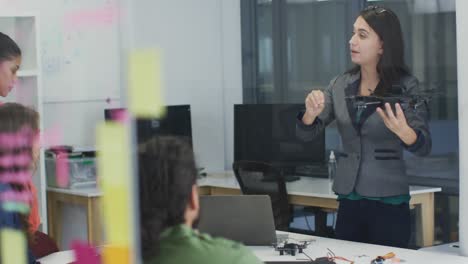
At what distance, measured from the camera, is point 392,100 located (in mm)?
2846

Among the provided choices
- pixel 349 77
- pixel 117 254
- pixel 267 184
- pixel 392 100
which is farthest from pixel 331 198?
pixel 117 254

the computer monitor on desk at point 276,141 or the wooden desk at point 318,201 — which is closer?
the wooden desk at point 318,201

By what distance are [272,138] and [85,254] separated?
11.8ft

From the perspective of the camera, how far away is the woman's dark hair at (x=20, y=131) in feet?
5.41

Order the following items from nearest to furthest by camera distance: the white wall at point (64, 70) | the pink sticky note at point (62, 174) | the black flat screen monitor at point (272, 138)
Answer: the pink sticky note at point (62, 174) < the white wall at point (64, 70) < the black flat screen monitor at point (272, 138)

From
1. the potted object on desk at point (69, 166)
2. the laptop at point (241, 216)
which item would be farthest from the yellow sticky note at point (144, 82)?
the potted object on desk at point (69, 166)

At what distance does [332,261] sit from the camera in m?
2.62

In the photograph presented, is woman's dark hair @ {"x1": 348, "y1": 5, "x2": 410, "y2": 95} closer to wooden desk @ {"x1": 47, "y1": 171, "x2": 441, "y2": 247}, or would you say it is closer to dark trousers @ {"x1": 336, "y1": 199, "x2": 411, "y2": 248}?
dark trousers @ {"x1": 336, "y1": 199, "x2": 411, "y2": 248}

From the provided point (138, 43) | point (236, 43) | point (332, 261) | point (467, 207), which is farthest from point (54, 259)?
point (236, 43)

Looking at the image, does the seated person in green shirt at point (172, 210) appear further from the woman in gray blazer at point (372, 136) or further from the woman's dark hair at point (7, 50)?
the woman in gray blazer at point (372, 136)

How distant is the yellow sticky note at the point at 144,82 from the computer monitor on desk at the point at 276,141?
145 inches

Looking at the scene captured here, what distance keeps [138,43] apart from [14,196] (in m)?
0.49

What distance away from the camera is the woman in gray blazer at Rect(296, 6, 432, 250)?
2891 millimetres

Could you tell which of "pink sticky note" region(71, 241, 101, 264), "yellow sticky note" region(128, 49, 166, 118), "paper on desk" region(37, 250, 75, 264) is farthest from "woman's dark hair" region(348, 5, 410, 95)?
"yellow sticky note" region(128, 49, 166, 118)
